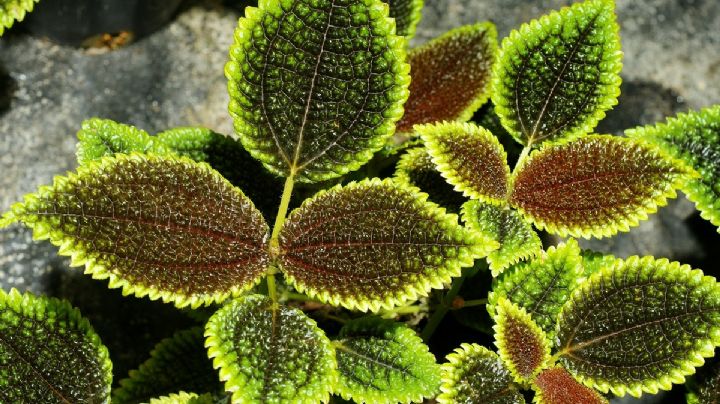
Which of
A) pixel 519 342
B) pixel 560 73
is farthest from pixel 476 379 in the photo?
pixel 560 73

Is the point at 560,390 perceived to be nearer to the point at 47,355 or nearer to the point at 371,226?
the point at 371,226

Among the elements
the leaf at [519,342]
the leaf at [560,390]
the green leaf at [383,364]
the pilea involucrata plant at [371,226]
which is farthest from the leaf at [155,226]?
the leaf at [560,390]

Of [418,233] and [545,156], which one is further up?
[545,156]

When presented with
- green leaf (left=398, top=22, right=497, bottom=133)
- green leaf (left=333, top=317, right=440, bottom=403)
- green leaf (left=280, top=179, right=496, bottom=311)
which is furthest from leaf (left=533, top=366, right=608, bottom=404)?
green leaf (left=398, top=22, right=497, bottom=133)

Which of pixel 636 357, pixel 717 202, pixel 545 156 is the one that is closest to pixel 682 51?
pixel 717 202

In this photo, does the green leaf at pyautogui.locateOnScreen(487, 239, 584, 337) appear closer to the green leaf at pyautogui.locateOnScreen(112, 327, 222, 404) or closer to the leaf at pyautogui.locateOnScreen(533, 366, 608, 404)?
the leaf at pyautogui.locateOnScreen(533, 366, 608, 404)

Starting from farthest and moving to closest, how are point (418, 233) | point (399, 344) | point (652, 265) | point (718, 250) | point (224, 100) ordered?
point (224, 100) → point (718, 250) → point (399, 344) → point (652, 265) → point (418, 233)

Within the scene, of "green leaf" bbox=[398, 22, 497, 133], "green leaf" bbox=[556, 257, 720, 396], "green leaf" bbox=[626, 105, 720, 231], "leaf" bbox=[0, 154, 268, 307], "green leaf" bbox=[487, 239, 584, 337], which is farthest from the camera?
"green leaf" bbox=[398, 22, 497, 133]

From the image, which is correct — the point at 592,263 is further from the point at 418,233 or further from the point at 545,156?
the point at 418,233
